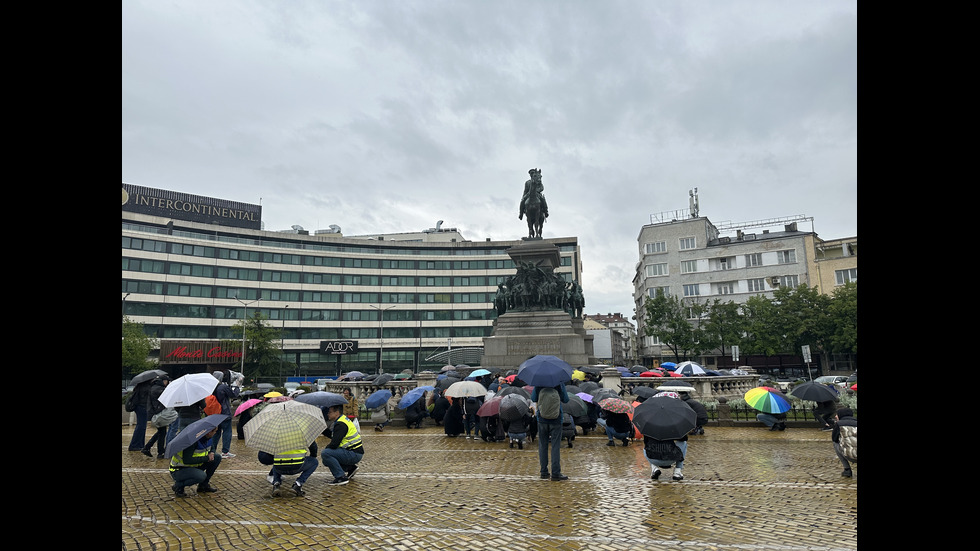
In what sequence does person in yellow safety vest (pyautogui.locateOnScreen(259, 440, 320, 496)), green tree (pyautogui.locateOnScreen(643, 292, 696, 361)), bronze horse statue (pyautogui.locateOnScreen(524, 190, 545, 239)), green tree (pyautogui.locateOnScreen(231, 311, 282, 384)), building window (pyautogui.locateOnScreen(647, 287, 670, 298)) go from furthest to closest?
building window (pyautogui.locateOnScreen(647, 287, 670, 298)) → green tree (pyautogui.locateOnScreen(231, 311, 282, 384)) → green tree (pyautogui.locateOnScreen(643, 292, 696, 361)) → bronze horse statue (pyautogui.locateOnScreen(524, 190, 545, 239)) → person in yellow safety vest (pyautogui.locateOnScreen(259, 440, 320, 496))

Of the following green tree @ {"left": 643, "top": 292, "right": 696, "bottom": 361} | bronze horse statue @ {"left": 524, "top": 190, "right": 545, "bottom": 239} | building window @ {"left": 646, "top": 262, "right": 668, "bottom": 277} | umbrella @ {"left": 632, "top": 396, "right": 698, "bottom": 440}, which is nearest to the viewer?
umbrella @ {"left": 632, "top": 396, "right": 698, "bottom": 440}

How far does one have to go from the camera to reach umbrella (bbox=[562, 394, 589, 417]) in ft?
41.6

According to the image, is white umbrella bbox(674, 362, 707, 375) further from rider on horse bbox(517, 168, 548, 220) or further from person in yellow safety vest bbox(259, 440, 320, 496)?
person in yellow safety vest bbox(259, 440, 320, 496)

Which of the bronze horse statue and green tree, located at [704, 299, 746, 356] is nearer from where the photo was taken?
the bronze horse statue

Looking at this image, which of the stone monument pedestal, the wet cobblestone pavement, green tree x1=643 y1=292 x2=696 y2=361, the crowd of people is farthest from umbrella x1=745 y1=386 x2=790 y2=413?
green tree x1=643 y1=292 x2=696 y2=361

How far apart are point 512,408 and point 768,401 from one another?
699 centimetres

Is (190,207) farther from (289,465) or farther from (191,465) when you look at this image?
(289,465)

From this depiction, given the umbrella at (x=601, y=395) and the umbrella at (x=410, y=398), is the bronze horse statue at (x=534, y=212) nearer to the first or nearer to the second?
the umbrella at (x=410, y=398)

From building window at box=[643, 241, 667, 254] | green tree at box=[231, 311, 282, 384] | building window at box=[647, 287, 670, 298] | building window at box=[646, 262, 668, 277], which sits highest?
building window at box=[643, 241, 667, 254]

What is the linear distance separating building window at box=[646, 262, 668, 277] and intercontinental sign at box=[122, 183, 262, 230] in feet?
176

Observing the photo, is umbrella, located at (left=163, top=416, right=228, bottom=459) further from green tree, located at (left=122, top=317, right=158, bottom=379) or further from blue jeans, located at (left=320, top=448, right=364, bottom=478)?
green tree, located at (left=122, top=317, right=158, bottom=379)

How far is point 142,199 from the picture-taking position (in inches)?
2813

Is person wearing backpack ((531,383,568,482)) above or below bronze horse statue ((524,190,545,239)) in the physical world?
below
